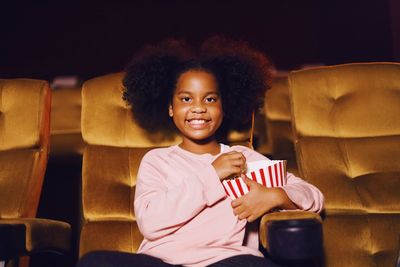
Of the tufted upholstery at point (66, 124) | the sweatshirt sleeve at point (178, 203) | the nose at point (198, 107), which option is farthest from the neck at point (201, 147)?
the tufted upholstery at point (66, 124)

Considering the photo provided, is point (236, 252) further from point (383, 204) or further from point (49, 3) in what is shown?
point (49, 3)

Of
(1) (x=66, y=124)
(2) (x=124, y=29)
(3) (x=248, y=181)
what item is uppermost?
(2) (x=124, y=29)

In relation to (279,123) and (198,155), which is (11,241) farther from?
(279,123)

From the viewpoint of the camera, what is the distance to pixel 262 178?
1.58 metres

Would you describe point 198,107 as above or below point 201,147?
above

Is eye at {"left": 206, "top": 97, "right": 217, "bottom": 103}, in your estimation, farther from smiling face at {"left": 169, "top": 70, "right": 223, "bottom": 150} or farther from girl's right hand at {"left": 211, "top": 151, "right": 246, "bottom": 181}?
girl's right hand at {"left": 211, "top": 151, "right": 246, "bottom": 181}

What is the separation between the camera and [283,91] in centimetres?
260

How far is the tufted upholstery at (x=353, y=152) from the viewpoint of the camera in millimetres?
1860

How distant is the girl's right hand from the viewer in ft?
5.18

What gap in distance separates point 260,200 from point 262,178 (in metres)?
0.06

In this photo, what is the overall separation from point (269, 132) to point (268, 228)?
1267mm

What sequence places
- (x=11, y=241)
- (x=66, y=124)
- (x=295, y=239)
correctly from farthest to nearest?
(x=66, y=124) < (x=11, y=241) < (x=295, y=239)

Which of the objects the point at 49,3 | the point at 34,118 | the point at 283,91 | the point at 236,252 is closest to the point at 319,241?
the point at 236,252

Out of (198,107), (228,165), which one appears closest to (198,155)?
(198,107)
